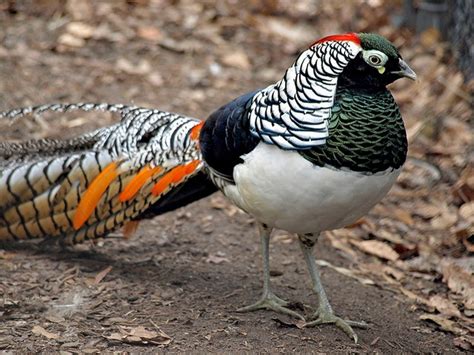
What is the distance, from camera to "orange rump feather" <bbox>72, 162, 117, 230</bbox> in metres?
4.09

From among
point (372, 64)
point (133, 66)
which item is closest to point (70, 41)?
point (133, 66)

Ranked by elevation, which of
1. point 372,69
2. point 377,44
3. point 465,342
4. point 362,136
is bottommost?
point 465,342

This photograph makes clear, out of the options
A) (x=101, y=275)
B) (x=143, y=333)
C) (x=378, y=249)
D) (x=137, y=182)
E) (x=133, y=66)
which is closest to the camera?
(x=143, y=333)

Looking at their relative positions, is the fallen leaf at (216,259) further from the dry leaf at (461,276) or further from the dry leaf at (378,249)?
the dry leaf at (461,276)

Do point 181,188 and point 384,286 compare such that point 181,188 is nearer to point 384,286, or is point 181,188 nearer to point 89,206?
point 89,206

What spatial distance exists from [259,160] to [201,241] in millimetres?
1574

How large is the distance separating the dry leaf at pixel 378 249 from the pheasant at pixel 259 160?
4.18ft

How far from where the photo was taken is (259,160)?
3354 mm

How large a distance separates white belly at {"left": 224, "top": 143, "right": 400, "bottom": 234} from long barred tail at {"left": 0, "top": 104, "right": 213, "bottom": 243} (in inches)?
26.4

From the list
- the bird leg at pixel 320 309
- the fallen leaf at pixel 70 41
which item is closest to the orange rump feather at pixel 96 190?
the bird leg at pixel 320 309

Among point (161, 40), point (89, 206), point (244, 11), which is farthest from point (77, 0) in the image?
point (89, 206)

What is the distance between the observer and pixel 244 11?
27.1ft

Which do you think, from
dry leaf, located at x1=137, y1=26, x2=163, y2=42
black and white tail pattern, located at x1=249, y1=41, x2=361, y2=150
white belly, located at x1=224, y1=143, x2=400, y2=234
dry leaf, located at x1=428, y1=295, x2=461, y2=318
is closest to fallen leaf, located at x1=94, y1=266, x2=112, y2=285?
white belly, located at x1=224, y1=143, x2=400, y2=234

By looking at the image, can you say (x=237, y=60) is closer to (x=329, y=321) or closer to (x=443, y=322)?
(x=443, y=322)
